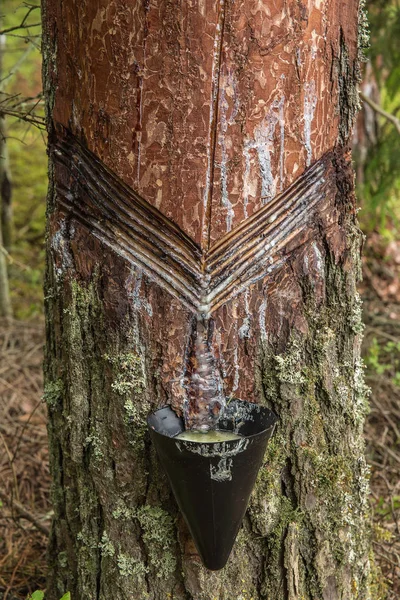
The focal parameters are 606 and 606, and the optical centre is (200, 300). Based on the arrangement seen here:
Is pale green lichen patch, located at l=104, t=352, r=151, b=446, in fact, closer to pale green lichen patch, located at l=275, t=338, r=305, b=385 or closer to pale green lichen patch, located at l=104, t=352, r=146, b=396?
pale green lichen patch, located at l=104, t=352, r=146, b=396

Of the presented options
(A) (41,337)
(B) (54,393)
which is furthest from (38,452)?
(B) (54,393)

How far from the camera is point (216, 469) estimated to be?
4.65ft

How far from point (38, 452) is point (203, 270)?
2.11 meters

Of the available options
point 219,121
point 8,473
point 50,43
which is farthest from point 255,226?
point 8,473

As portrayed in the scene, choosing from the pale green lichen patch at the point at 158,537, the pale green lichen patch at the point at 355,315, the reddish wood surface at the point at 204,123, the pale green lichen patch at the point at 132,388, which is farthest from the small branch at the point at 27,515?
the pale green lichen patch at the point at 355,315

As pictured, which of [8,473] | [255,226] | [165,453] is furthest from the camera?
[8,473]

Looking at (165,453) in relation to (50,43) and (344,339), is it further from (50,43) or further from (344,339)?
(50,43)

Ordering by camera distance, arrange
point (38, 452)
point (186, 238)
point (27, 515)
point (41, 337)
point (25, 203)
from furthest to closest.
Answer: point (25, 203), point (41, 337), point (38, 452), point (27, 515), point (186, 238)

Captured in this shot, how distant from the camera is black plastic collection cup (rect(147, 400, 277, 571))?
4.64 ft

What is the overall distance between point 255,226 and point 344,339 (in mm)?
464

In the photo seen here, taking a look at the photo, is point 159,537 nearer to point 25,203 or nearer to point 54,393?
point 54,393

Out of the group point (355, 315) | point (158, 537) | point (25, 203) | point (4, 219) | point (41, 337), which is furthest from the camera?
point (25, 203)

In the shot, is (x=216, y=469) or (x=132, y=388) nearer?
(x=216, y=469)

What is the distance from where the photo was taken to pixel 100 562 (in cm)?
178
